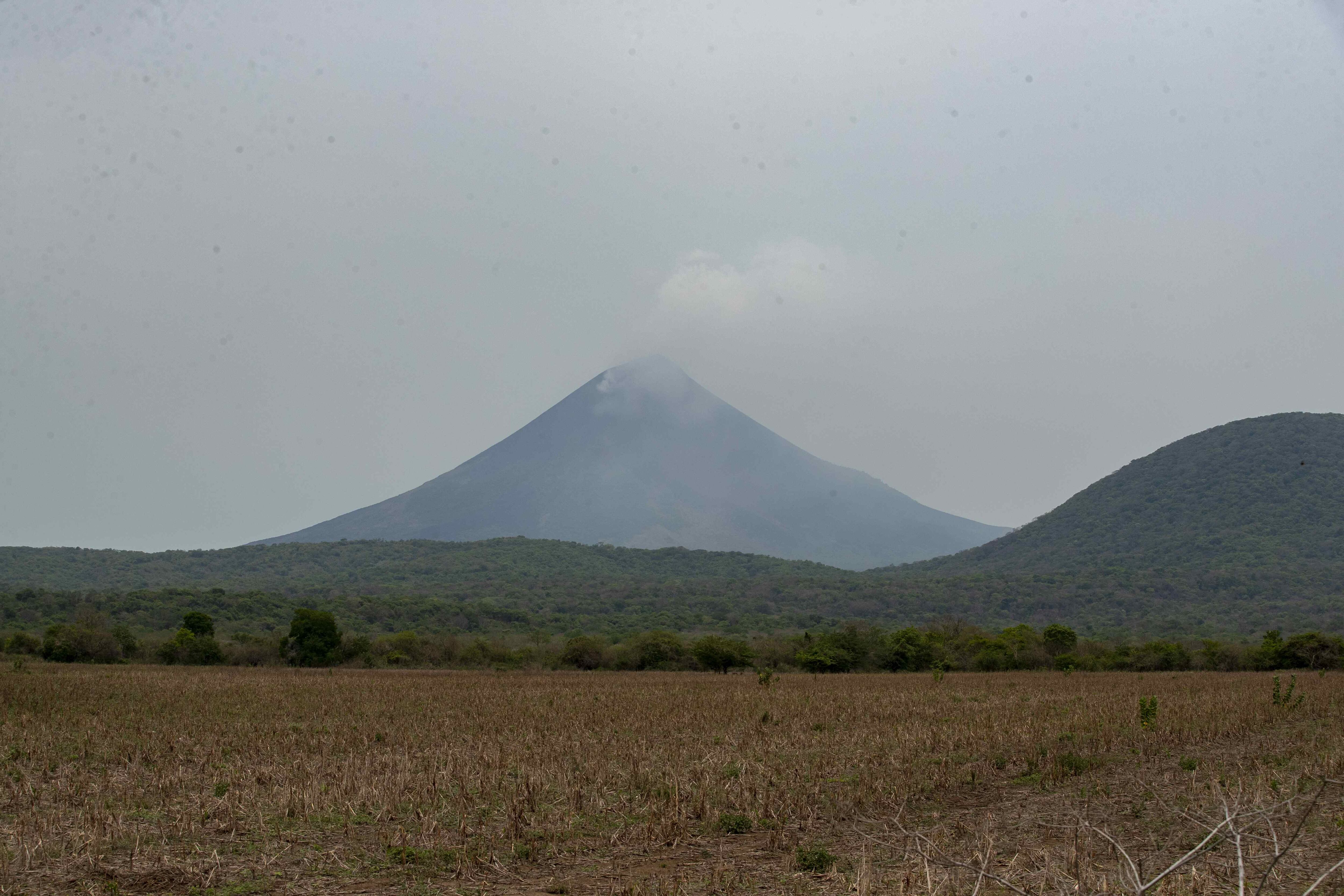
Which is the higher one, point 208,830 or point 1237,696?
point 208,830

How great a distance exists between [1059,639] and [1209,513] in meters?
73.5

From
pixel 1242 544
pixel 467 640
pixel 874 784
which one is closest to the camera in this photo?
pixel 874 784

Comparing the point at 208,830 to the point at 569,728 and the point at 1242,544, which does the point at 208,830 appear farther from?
the point at 1242,544

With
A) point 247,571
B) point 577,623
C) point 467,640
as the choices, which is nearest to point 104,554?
point 247,571

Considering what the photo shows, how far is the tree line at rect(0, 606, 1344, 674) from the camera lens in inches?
1971

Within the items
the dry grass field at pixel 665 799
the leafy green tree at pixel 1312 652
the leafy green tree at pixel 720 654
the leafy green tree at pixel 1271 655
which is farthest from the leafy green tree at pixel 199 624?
the leafy green tree at pixel 1312 652

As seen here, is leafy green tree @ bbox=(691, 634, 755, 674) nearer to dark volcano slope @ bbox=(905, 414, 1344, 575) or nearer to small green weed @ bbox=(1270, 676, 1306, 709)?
small green weed @ bbox=(1270, 676, 1306, 709)

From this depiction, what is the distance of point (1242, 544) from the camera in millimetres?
104375

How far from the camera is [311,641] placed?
51062 millimetres

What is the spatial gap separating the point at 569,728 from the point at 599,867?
10779 mm

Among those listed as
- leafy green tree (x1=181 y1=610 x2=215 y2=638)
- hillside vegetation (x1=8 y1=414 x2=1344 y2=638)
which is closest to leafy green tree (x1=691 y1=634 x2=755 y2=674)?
hillside vegetation (x1=8 y1=414 x2=1344 y2=638)

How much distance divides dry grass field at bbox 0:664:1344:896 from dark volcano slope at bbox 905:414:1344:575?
3755 inches

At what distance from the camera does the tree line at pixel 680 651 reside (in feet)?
164

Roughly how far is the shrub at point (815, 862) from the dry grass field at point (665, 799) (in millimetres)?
46
